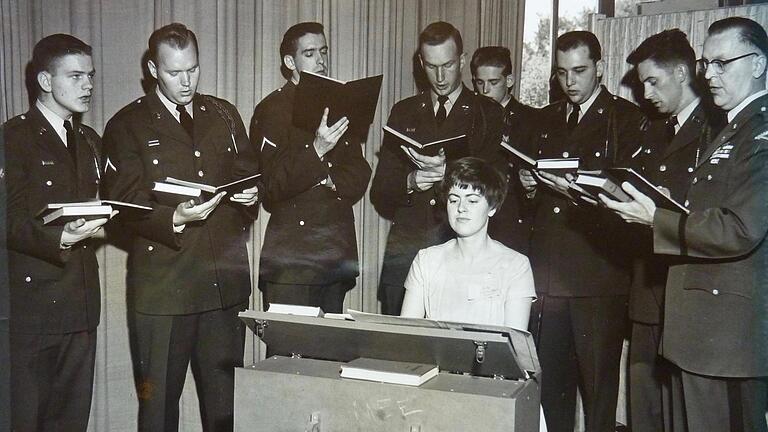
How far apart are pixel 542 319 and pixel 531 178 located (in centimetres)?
70

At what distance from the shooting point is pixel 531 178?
3.31 meters

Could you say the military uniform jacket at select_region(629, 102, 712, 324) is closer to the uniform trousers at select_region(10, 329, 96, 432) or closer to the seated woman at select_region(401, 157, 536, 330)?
the seated woman at select_region(401, 157, 536, 330)

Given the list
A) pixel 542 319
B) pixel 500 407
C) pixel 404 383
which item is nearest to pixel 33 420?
pixel 404 383

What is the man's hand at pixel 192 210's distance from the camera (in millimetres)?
2738

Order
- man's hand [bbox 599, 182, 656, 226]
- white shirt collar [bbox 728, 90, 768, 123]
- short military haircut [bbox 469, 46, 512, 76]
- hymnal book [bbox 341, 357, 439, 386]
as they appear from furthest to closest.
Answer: short military haircut [bbox 469, 46, 512, 76], man's hand [bbox 599, 182, 656, 226], white shirt collar [bbox 728, 90, 768, 123], hymnal book [bbox 341, 357, 439, 386]

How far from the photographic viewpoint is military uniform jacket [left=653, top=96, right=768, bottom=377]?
7.39 ft

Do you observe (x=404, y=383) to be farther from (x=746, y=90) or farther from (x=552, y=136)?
(x=552, y=136)

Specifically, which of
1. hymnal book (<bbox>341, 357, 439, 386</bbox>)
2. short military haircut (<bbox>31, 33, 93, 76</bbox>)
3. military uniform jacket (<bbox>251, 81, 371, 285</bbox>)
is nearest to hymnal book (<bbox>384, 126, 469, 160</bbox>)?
military uniform jacket (<bbox>251, 81, 371, 285</bbox>)

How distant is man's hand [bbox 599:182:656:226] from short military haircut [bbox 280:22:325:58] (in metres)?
1.70

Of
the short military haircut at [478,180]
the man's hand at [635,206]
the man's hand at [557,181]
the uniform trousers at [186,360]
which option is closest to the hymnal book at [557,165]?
the man's hand at [557,181]

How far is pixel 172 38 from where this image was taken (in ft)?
9.56

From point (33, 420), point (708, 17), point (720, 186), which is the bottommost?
point (33, 420)

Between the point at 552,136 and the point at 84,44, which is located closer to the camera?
the point at 84,44

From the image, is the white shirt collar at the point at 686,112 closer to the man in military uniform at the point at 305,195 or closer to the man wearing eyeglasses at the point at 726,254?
the man wearing eyeglasses at the point at 726,254
